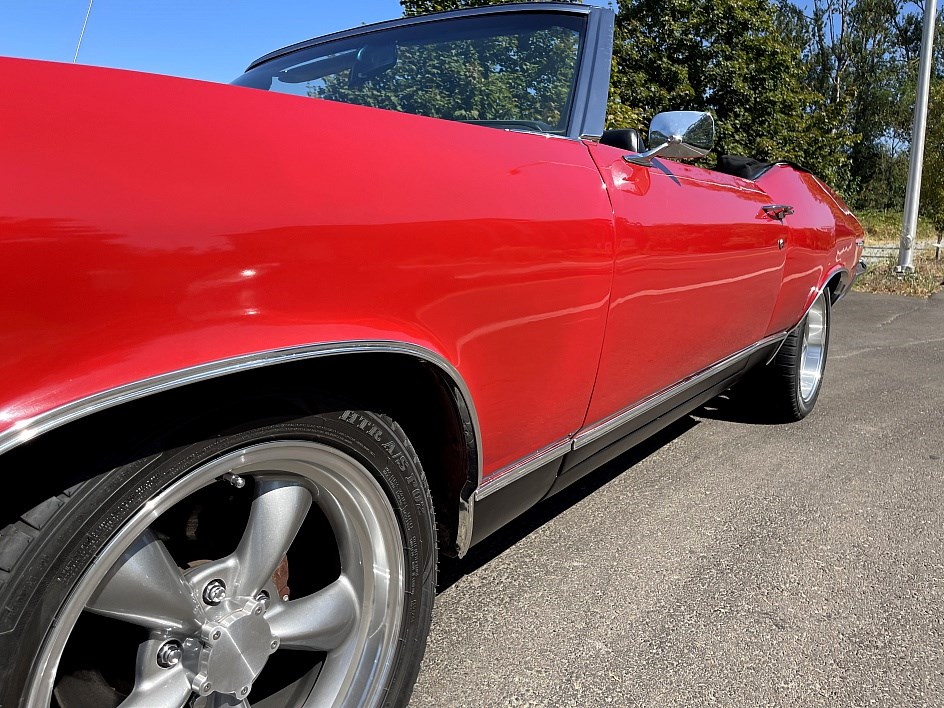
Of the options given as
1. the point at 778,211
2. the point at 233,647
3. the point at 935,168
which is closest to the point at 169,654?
the point at 233,647

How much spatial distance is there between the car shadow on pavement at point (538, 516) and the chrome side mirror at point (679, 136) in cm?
124

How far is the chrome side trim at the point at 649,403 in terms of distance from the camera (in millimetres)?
2070

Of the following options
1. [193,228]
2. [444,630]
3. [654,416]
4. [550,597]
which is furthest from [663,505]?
[193,228]

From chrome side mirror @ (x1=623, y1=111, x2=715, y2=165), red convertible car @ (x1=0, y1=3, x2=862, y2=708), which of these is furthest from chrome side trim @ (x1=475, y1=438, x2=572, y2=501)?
chrome side mirror @ (x1=623, y1=111, x2=715, y2=165)

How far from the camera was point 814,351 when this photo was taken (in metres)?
4.15

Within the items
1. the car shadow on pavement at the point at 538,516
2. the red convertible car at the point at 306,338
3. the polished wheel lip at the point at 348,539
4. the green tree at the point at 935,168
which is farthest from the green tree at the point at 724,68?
the polished wheel lip at the point at 348,539

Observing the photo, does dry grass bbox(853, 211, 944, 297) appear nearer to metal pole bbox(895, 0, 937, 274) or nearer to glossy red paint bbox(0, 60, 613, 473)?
metal pole bbox(895, 0, 937, 274)

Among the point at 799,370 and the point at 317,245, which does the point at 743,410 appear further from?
the point at 317,245

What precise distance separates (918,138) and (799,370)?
8.89 metres

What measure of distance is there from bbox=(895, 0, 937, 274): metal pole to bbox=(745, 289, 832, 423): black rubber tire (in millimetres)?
7990

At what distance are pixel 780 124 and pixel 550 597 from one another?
18612 millimetres

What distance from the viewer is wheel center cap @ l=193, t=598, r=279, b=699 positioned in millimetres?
1246

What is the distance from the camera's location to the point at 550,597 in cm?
221

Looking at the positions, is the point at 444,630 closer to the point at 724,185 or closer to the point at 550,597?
the point at 550,597
